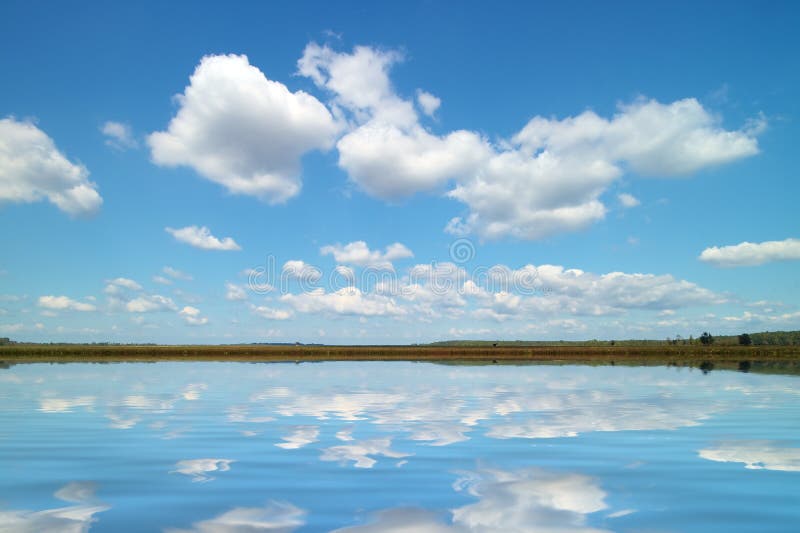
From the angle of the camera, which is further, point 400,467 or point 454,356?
point 454,356

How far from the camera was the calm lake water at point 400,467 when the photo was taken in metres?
9.98

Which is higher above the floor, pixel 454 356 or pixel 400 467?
pixel 400 467

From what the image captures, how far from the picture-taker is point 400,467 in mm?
13883

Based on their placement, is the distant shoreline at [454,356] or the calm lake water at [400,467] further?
the distant shoreline at [454,356]

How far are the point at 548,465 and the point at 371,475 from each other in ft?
16.1

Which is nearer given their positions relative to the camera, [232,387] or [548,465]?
[548,465]

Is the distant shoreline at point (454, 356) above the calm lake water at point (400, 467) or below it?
below

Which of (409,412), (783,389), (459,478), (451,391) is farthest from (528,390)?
(459,478)

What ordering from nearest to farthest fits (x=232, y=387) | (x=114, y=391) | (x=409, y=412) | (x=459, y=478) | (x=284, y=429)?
(x=459, y=478) → (x=284, y=429) → (x=409, y=412) → (x=114, y=391) → (x=232, y=387)

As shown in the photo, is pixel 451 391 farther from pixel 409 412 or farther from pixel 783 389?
pixel 783 389

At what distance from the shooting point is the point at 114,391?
3631 cm

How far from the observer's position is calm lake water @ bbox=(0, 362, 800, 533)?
9977mm

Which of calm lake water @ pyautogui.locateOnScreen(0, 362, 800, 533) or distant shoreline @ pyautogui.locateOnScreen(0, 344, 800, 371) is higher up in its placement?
calm lake water @ pyautogui.locateOnScreen(0, 362, 800, 533)

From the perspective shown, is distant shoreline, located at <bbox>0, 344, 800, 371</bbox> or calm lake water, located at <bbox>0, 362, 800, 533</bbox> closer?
calm lake water, located at <bbox>0, 362, 800, 533</bbox>
